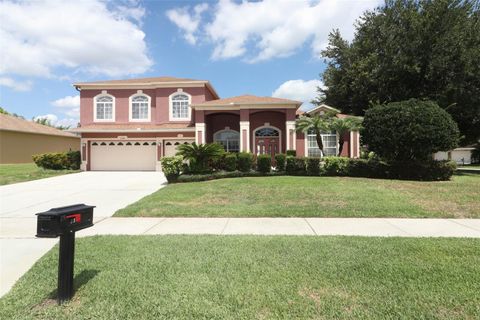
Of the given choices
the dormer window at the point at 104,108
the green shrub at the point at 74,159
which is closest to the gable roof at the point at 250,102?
the dormer window at the point at 104,108

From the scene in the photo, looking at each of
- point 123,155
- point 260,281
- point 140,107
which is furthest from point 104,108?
point 260,281

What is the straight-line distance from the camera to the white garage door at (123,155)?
82.6ft

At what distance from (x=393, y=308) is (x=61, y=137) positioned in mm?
41469

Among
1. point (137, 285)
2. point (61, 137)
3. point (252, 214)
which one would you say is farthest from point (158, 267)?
point (61, 137)

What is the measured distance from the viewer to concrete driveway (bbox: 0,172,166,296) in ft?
16.1

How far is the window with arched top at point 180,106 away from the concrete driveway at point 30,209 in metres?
11.4

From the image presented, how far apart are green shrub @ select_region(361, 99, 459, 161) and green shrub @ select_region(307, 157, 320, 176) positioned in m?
3.01

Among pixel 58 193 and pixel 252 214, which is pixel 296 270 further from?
pixel 58 193

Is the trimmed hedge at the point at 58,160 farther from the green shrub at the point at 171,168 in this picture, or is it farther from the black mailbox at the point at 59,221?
the black mailbox at the point at 59,221

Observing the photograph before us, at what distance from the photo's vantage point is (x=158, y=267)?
446 cm

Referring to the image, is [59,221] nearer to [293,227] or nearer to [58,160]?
[293,227]

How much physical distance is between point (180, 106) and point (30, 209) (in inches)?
674

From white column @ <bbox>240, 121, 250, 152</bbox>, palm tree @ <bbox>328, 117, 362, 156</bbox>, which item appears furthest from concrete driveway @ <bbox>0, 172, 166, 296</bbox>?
palm tree @ <bbox>328, 117, 362, 156</bbox>

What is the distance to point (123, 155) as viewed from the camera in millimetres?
25281
